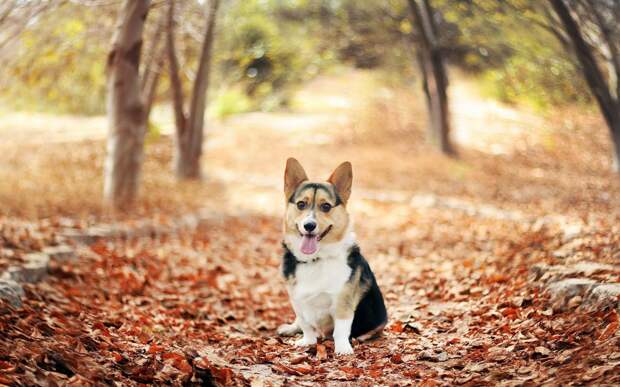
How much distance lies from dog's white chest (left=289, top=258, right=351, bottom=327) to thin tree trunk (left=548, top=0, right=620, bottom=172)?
7413 mm

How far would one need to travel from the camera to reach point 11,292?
5.21 m

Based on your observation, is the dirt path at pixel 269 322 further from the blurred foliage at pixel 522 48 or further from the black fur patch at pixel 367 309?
the blurred foliage at pixel 522 48

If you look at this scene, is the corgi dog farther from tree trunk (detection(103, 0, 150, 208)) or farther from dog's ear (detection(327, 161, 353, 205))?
tree trunk (detection(103, 0, 150, 208))

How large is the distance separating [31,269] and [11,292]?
1.13 m

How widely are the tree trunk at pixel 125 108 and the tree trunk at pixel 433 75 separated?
26.4ft

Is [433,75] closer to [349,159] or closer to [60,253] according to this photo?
[349,159]

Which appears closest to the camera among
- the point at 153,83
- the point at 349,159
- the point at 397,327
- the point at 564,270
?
the point at 397,327

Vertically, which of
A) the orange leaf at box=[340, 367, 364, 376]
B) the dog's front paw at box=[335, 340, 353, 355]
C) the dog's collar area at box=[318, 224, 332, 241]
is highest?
the dog's collar area at box=[318, 224, 332, 241]

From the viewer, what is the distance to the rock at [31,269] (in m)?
5.99

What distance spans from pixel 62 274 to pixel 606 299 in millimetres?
5132

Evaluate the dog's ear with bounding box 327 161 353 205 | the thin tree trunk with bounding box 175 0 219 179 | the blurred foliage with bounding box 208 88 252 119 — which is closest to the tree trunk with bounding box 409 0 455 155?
the thin tree trunk with bounding box 175 0 219 179

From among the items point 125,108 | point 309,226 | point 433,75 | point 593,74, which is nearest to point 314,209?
Result: point 309,226

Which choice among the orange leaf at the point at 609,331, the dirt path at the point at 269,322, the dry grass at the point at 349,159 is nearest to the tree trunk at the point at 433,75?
the dry grass at the point at 349,159

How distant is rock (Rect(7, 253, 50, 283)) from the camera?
5.99 metres
